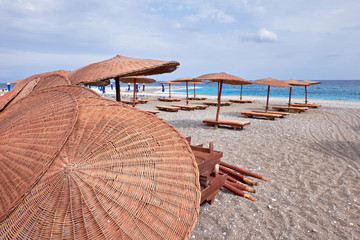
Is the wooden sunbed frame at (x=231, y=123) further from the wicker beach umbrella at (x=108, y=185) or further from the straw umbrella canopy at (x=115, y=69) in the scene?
the wicker beach umbrella at (x=108, y=185)

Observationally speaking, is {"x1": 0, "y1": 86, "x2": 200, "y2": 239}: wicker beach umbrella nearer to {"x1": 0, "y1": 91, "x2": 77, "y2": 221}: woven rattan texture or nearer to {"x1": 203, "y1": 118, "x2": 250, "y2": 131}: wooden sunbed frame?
{"x1": 0, "y1": 91, "x2": 77, "y2": 221}: woven rattan texture

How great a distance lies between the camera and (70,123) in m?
1.21

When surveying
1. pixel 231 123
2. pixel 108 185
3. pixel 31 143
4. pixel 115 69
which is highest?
pixel 115 69

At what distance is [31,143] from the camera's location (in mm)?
1157

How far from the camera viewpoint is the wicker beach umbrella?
3.06 feet

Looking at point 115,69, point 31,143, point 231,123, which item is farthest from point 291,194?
point 231,123

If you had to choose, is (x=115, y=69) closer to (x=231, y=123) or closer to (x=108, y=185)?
(x=108, y=185)

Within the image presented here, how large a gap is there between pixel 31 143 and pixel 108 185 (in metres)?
0.49

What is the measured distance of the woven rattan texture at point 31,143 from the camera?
98cm

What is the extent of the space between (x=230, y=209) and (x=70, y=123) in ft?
9.07

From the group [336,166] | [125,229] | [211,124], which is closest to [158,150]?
[125,229]

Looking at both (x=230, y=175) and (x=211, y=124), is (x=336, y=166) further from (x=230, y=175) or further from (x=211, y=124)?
(x=211, y=124)

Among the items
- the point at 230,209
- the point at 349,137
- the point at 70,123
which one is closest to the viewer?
the point at 70,123

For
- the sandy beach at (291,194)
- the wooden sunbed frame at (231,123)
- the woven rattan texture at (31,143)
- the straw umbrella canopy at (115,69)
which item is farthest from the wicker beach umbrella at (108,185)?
the wooden sunbed frame at (231,123)
